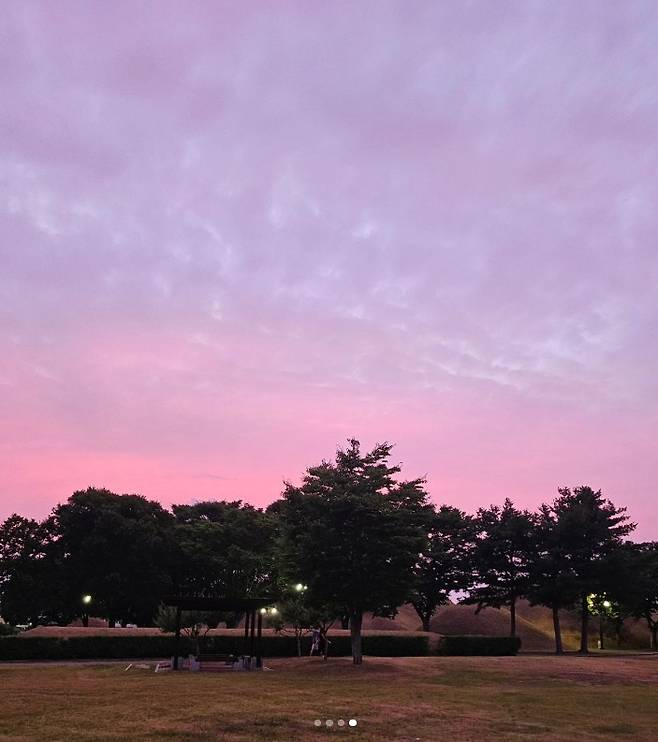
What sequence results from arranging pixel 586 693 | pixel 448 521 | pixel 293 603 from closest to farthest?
1. pixel 586 693
2. pixel 293 603
3. pixel 448 521

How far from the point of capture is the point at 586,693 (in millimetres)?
25344

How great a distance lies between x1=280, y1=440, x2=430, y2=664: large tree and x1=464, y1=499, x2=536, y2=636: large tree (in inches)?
1014

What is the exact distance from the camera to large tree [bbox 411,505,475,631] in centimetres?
6438

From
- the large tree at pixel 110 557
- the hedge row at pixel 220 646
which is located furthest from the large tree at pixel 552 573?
the large tree at pixel 110 557

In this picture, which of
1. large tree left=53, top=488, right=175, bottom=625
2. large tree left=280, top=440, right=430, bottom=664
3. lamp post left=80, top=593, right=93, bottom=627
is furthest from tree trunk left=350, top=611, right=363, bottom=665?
lamp post left=80, top=593, right=93, bottom=627

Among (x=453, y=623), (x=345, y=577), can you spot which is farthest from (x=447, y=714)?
(x=453, y=623)

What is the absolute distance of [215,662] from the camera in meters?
36.9

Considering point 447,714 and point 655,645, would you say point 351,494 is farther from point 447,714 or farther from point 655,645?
point 655,645

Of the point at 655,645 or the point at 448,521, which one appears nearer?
the point at 448,521

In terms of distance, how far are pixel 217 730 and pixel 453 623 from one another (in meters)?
66.7

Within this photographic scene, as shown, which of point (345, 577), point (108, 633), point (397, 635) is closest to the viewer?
point (345, 577)

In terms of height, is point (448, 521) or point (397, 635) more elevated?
point (448, 521)

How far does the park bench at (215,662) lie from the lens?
35.1m

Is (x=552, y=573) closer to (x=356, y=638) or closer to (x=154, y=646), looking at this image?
(x=356, y=638)
